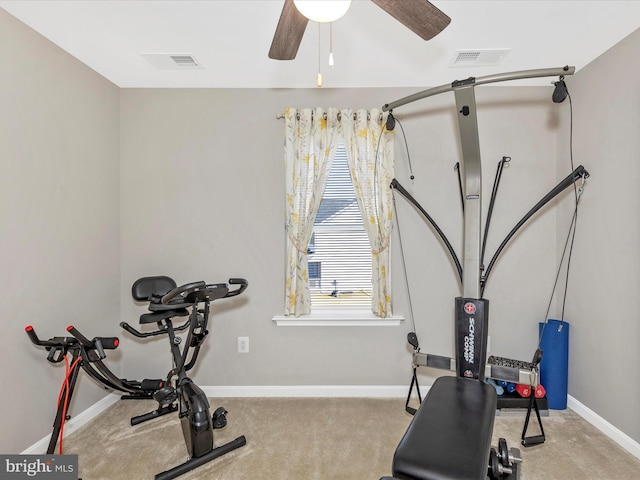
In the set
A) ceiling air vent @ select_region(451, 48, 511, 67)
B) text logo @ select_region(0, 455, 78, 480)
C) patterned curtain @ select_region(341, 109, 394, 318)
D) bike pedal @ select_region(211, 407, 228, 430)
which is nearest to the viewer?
text logo @ select_region(0, 455, 78, 480)

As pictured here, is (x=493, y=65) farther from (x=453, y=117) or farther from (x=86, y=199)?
(x=86, y=199)

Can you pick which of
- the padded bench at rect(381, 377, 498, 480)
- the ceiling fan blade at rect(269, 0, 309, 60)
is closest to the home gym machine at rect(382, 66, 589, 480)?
the padded bench at rect(381, 377, 498, 480)

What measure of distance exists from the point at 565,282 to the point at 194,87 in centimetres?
345

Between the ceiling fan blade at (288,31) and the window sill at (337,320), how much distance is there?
6.40 ft

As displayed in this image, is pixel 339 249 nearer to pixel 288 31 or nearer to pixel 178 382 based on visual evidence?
pixel 178 382

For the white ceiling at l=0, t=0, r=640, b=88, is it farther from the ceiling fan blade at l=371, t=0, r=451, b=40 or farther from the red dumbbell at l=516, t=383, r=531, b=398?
the red dumbbell at l=516, t=383, r=531, b=398

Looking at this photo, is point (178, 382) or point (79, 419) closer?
point (178, 382)

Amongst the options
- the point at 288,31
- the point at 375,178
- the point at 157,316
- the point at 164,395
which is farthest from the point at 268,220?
the point at 288,31

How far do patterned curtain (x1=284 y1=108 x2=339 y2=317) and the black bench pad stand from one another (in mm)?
1424

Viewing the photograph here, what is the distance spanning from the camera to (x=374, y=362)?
288 centimetres

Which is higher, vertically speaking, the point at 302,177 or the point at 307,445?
the point at 302,177

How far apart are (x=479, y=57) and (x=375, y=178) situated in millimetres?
1105

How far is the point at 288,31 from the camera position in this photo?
1.44 m

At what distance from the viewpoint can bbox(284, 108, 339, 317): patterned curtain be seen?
2805 mm
